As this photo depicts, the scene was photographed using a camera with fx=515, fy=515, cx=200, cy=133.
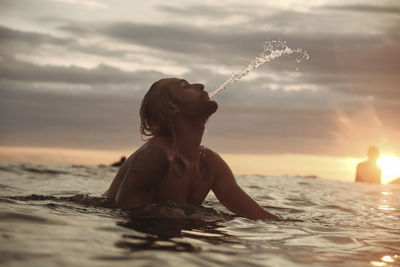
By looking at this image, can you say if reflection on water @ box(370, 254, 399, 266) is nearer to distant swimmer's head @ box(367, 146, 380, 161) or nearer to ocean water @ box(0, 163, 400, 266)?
ocean water @ box(0, 163, 400, 266)

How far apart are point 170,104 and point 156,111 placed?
0.18 meters

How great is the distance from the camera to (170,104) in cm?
515

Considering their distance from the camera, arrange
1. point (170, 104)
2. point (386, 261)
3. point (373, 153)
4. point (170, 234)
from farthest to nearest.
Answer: point (373, 153)
point (170, 104)
point (170, 234)
point (386, 261)

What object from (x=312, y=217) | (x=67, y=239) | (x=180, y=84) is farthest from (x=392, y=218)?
(x=67, y=239)

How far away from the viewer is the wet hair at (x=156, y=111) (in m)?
5.20

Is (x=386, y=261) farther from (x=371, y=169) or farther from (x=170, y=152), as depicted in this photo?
(x=371, y=169)

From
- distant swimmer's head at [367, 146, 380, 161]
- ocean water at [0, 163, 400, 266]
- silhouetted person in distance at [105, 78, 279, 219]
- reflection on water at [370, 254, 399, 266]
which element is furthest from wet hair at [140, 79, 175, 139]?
distant swimmer's head at [367, 146, 380, 161]

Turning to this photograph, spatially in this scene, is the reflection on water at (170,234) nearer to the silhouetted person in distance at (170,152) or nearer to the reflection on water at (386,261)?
the silhouetted person in distance at (170,152)

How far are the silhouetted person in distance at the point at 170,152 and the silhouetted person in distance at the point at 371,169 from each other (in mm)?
11443

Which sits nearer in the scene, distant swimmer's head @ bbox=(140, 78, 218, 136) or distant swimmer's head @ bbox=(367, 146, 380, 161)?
distant swimmer's head @ bbox=(140, 78, 218, 136)

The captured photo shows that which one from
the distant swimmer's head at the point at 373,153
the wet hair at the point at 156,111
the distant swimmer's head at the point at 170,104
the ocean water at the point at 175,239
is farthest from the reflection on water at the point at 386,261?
the distant swimmer's head at the point at 373,153

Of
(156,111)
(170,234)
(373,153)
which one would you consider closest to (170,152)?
(156,111)

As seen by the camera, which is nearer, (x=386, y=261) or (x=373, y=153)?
(x=386, y=261)

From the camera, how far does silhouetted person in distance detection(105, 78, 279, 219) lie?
4992 millimetres
